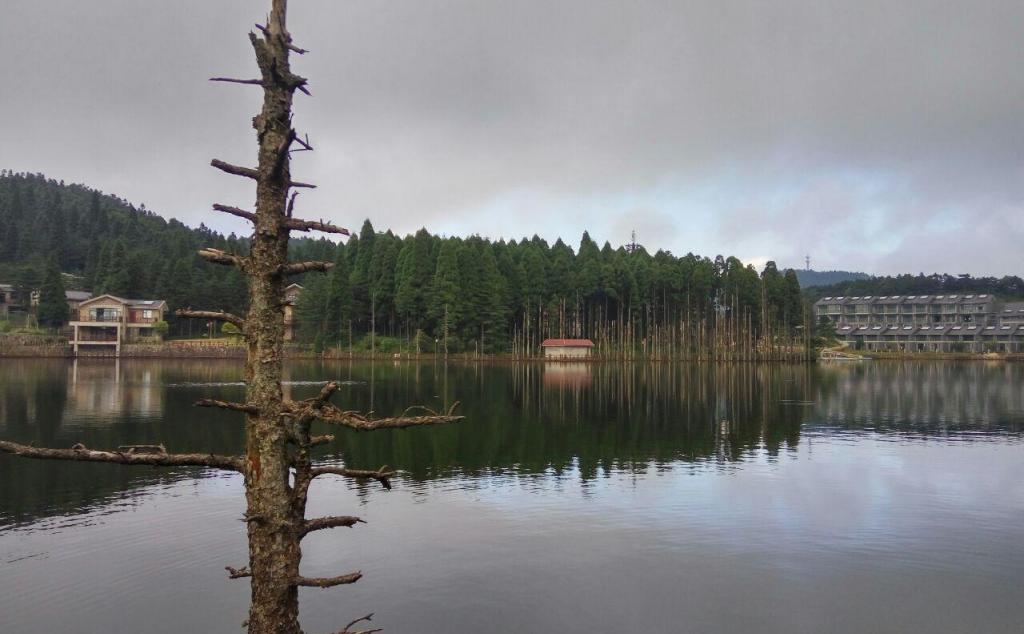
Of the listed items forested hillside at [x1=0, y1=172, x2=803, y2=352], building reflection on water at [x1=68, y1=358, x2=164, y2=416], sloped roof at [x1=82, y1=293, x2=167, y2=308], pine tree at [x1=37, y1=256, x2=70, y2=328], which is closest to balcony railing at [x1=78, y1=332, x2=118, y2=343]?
sloped roof at [x1=82, y1=293, x2=167, y2=308]

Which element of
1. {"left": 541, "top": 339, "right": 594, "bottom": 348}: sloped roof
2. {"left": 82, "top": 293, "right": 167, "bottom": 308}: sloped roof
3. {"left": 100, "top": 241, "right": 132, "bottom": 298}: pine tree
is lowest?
{"left": 541, "top": 339, "right": 594, "bottom": 348}: sloped roof

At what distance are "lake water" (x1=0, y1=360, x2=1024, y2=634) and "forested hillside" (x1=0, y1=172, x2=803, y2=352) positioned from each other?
67845 millimetres

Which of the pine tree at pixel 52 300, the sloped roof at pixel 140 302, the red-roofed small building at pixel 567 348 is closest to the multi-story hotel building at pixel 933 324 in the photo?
the red-roofed small building at pixel 567 348

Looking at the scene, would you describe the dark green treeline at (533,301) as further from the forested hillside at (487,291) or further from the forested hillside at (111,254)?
the forested hillside at (111,254)

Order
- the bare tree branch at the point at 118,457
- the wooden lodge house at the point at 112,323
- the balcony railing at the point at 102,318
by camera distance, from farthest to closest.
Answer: the balcony railing at the point at 102,318, the wooden lodge house at the point at 112,323, the bare tree branch at the point at 118,457

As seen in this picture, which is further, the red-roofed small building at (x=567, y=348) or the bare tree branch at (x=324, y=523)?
the red-roofed small building at (x=567, y=348)

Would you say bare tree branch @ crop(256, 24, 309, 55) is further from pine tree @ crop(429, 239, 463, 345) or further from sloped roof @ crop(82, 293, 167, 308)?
sloped roof @ crop(82, 293, 167, 308)

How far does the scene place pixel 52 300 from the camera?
10150 cm

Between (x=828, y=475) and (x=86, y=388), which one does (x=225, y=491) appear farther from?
(x=86, y=388)

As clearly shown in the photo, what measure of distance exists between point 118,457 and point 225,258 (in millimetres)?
1640

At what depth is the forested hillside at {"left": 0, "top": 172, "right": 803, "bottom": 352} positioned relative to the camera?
10231 cm

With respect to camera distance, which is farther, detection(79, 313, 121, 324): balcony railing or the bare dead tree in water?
detection(79, 313, 121, 324): balcony railing

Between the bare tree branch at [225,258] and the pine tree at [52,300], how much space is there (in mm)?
116054

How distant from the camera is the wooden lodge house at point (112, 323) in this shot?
3807 inches
